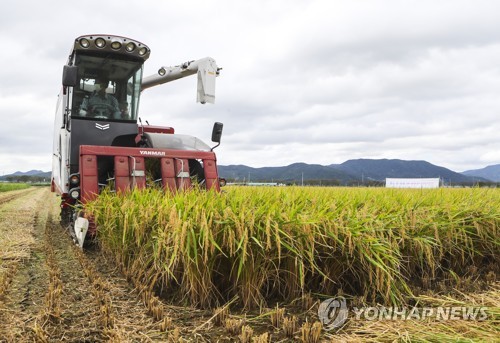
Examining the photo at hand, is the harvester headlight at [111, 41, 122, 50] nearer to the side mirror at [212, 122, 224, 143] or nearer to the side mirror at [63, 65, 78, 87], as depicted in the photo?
the side mirror at [63, 65, 78, 87]

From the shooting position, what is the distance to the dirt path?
2320 mm

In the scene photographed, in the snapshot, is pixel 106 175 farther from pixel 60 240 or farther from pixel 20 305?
pixel 20 305

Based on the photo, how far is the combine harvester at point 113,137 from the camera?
16.7 feet

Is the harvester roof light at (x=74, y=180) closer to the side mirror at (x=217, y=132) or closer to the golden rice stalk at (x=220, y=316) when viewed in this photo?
the side mirror at (x=217, y=132)

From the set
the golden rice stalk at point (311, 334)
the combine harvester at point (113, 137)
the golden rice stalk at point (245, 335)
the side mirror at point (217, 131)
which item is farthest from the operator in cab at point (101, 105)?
the golden rice stalk at point (311, 334)

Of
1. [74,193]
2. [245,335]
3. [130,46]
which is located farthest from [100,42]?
[245,335]

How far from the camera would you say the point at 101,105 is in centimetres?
600

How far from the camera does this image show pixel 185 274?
282cm

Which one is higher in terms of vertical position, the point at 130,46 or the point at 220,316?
the point at 130,46

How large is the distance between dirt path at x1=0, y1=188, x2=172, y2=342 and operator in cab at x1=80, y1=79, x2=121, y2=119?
2.11m

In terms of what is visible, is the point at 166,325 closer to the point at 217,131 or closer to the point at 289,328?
the point at 289,328

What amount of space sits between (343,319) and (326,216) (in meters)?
0.74

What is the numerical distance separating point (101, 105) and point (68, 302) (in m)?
3.78

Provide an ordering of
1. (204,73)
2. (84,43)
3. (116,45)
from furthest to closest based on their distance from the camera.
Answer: (204,73), (116,45), (84,43)
